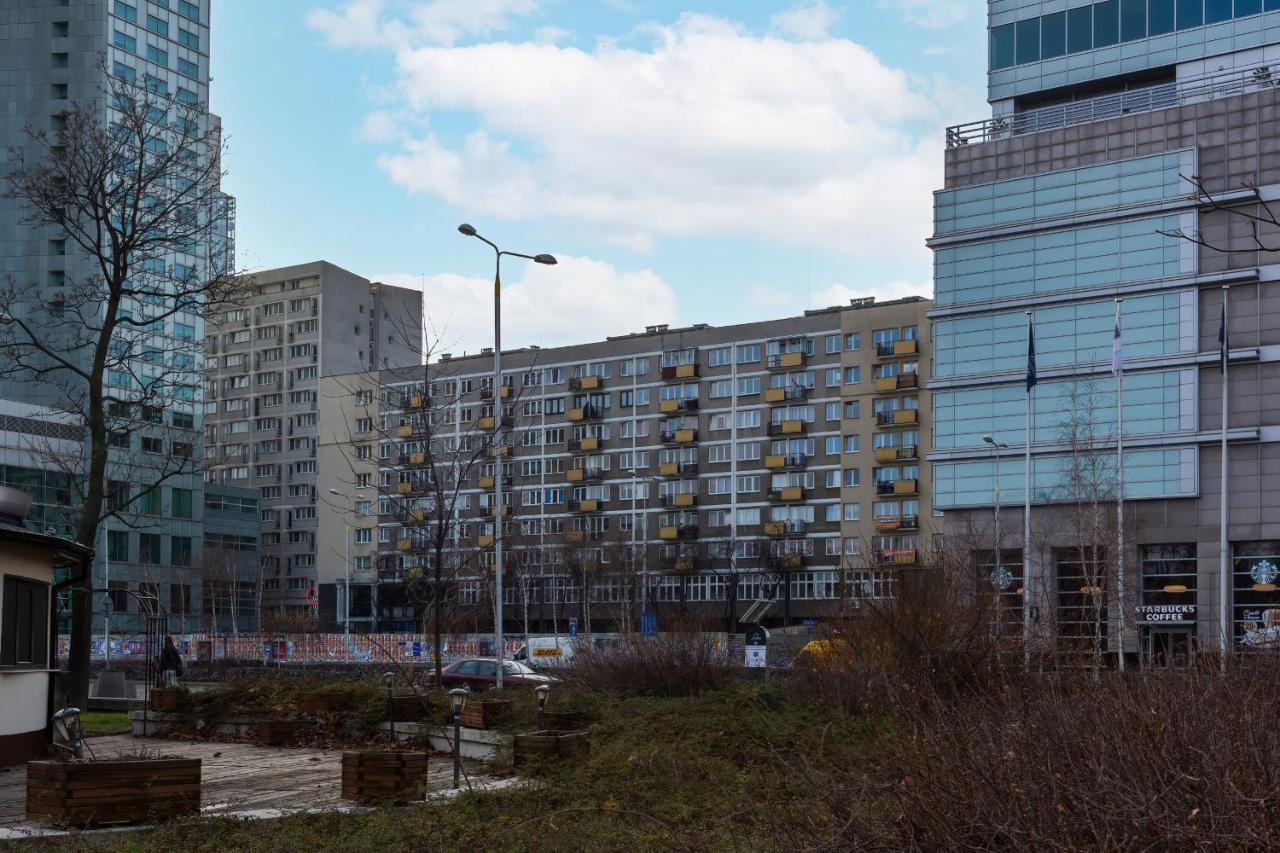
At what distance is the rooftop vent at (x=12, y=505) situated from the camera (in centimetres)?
2014

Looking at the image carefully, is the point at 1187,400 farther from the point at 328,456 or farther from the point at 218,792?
the point at 328,456

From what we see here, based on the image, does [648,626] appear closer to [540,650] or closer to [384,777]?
[540,650]

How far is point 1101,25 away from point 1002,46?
4680 mm

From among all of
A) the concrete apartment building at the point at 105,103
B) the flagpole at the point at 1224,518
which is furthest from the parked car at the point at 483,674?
the concrete apartment building at the point at 105,103

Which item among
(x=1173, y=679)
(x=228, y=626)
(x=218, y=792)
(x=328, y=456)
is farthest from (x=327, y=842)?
(x=328, y=456)

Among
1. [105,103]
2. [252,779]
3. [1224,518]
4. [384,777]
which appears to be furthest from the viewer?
[105,103]

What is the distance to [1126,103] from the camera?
64.1 metres

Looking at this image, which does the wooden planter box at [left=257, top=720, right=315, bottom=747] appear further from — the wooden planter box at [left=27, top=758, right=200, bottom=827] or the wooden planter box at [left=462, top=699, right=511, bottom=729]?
the wooden planter box at [left=27, top=758, right=200, bottom=827]

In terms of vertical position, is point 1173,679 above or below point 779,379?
below

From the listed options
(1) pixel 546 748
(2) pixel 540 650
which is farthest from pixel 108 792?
(2) pixel 540 650

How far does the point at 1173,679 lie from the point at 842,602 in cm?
1396

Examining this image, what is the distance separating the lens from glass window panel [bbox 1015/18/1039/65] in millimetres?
67125

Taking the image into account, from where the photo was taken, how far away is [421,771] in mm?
15258

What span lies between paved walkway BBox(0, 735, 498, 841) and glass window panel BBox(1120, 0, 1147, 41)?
53.3 meters
